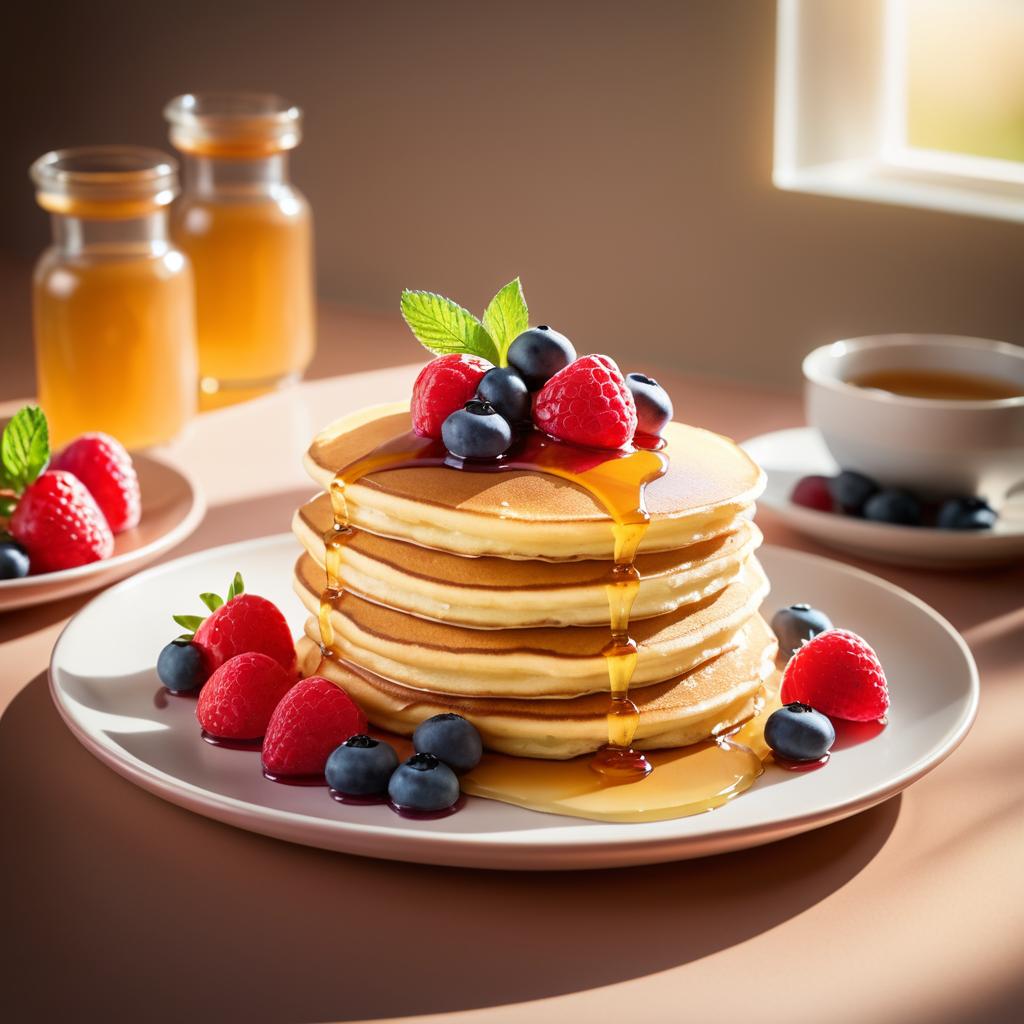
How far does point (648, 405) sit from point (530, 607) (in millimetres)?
241

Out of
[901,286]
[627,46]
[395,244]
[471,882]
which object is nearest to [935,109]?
[901,286]

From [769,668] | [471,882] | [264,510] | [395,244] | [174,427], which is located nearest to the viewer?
[471,882]

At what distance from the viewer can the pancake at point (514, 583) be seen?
1.24 metres

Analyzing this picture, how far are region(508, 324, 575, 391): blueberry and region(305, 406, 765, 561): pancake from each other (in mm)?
106

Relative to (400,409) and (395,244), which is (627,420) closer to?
(400,409)

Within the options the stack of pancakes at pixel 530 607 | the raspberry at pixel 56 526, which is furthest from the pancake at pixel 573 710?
the raspberry at pixel 56 526

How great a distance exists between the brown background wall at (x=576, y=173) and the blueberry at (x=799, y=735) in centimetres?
115

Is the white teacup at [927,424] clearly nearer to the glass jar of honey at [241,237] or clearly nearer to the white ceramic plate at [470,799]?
the white ceramic plate at [470,799]

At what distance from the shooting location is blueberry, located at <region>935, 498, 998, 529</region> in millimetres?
1775

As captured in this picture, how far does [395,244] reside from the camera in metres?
2.86

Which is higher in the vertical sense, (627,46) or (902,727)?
(627,46)

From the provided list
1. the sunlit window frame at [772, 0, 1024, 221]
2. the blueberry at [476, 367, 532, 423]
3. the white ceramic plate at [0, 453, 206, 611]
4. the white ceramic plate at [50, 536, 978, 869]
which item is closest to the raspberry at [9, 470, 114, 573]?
the white ceramic plate at [0, 453, 206, 611]

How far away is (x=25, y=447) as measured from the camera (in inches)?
67.1

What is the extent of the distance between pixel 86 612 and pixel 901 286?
1.35 meters
